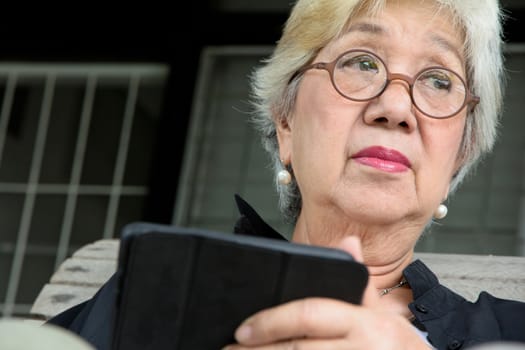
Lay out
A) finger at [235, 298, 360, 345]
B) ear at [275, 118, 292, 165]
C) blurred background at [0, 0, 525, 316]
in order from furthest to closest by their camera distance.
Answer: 1. blurred background at [0, 0, 525, 316]
2. ear at [275, 118, 292, 165]
3. finger at [235, 298, 360, 345]

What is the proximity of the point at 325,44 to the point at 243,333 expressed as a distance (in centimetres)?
82

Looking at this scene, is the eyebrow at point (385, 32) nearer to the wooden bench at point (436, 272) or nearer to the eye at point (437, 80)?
the eye at point (437, 80)

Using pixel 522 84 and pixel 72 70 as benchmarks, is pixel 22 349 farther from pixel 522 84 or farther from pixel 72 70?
pixel 72 70

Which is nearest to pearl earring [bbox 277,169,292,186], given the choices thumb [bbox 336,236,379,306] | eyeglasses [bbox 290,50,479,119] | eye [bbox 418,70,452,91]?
eyeglasses [bbox 290,50,479,119]

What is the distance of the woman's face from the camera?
151 cm

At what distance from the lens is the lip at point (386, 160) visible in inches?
59.1

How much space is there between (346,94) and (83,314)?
59 centimetres

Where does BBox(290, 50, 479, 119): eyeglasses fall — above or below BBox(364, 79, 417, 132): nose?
above

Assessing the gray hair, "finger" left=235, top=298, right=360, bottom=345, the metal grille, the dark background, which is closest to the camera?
"finger" left=235, top=298, right=360, bottom=345

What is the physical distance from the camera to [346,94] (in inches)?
62.4

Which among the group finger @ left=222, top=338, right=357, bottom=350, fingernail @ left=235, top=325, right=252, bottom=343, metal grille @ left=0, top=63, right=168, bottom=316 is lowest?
metal grille @ left=0, top=63, right=168, bottom=316

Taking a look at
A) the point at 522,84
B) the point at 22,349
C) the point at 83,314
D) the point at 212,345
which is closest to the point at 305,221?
the point at 83,314

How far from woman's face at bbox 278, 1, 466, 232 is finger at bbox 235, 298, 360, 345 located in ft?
1.88

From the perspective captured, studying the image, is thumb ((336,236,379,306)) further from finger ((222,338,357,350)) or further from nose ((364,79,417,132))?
nose ((364,79,417,132))
